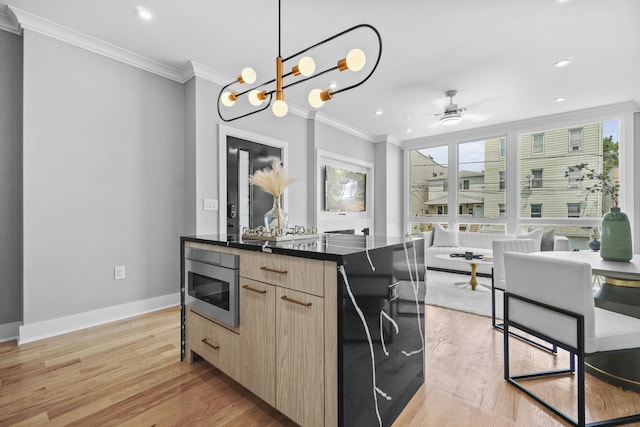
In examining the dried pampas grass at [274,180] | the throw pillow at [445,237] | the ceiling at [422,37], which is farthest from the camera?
the throw pillow at [445,237]

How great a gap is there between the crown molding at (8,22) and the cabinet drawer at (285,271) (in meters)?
2.75

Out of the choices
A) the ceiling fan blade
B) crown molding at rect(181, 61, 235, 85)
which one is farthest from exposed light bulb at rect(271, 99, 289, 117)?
the ceiling fan blade

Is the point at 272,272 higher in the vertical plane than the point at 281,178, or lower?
lower

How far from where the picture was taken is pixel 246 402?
1569 mm

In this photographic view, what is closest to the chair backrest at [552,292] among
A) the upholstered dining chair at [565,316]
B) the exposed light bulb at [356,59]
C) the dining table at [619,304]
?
the upholstered dining chair at [565,316]

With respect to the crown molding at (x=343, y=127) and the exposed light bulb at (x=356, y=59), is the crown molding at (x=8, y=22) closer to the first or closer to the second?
the exposed light bulb at (x=356, y=59)

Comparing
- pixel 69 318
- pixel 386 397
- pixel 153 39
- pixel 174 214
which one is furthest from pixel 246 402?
pixel 153 39

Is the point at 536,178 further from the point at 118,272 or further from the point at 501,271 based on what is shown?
the point at 118,272

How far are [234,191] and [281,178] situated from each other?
188 centimetres

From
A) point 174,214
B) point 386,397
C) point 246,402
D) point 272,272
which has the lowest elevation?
point 246,402

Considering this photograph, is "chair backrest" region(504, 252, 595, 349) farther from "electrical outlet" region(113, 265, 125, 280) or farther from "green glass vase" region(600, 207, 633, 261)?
"electrical outlet" region(113, 265, 125, 280)

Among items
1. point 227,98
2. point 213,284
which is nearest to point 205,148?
point 227,98

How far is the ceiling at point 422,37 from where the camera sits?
224 centimetres

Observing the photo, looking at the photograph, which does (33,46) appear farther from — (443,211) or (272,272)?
(443,211)
